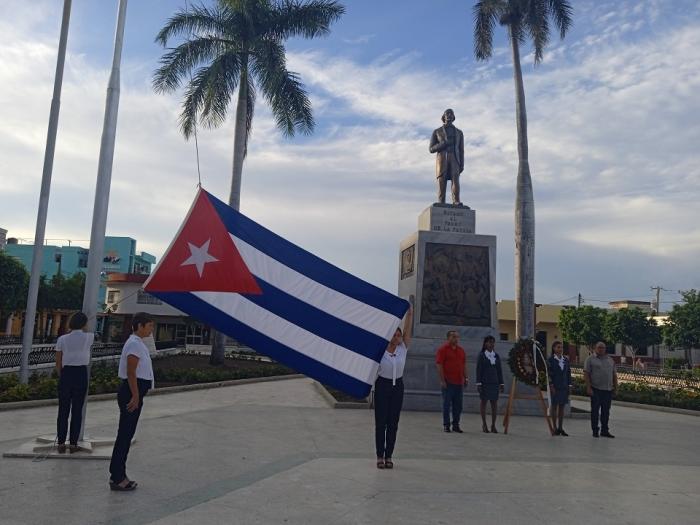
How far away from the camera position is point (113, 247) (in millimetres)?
83812

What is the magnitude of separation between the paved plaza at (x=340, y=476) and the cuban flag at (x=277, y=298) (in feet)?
4.08

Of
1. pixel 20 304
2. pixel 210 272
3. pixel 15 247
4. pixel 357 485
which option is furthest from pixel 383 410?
pixel 15 247

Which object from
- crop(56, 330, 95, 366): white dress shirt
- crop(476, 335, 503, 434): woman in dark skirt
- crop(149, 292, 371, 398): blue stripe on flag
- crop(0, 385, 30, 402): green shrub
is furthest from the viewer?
crop(0, 385, 30, 402): green shrub

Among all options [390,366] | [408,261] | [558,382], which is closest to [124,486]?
[390,366]

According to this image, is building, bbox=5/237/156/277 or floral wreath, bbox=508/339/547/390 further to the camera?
building, bbox=5/237/156/277

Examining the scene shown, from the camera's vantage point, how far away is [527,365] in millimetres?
11008

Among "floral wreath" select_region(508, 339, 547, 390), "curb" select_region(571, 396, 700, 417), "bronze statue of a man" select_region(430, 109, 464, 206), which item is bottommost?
"curb" select_region(571, 396, 700, 417)

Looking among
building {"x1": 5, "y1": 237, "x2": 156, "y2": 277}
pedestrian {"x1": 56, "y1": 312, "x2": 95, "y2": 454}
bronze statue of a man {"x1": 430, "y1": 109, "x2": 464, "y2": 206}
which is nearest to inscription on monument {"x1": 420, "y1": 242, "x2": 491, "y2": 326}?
bronze statue of a man {"x1": 430, "y1": 109, "x2": 464, "y2": 206}

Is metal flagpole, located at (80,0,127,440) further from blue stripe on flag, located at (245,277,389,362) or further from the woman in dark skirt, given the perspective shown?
the woman in dark skirt

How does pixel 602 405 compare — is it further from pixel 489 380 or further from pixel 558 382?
pixel 489 380

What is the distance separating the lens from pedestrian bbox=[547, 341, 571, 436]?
422 inches

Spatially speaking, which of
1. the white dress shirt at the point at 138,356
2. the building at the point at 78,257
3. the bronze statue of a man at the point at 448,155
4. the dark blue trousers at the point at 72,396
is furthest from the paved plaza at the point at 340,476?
the building at the point at 78,257

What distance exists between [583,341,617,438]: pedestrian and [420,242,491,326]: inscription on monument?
3.62 m

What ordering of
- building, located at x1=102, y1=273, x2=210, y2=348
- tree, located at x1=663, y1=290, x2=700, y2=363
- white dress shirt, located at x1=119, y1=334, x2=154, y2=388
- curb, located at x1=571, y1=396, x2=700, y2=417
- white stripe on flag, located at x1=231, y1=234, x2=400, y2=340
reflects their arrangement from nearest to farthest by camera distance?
white dress shirt, located at x1=119, y1=334, x2=154, y2=388
white stripe on flag, located at x1=231, y1=234, x2=400, y2=340
curb, located at x1=571, y1=396, x2=700, y2=417
tree, located at x1=663, y1=290, x2=700, y2=363
building, located at x1=102, y1=273, x2=210, y2=348
